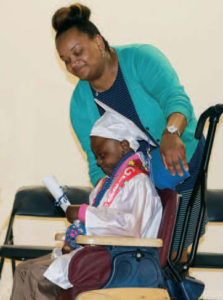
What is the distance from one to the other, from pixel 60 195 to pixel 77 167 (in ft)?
6.63

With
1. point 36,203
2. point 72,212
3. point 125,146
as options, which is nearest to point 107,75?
point 125,146

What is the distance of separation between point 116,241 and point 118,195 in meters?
0.36

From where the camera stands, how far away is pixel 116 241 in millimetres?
1978

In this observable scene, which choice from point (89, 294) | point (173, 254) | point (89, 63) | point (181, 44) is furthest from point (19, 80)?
point (89, 294)

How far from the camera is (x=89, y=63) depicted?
2357 mm

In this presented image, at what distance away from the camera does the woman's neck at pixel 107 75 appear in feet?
8.11

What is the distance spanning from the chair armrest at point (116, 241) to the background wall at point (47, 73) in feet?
7.62

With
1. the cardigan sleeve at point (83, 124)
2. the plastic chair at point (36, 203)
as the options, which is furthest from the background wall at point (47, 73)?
the cardigan sleeve at point (83, 124)

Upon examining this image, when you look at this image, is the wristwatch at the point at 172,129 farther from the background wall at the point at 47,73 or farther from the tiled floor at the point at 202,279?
the tiled floor at the point at 202,279

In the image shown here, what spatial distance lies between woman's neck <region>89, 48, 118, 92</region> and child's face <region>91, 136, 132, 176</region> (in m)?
0.26

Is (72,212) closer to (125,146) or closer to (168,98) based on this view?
(125,146)

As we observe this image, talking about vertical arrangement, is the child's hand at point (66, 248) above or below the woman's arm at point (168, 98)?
below

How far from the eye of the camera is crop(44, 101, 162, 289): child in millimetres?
2121

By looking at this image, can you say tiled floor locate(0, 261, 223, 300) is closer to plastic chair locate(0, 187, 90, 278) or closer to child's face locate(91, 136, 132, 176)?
plastic chair locate(0, 187, 90, 278)
